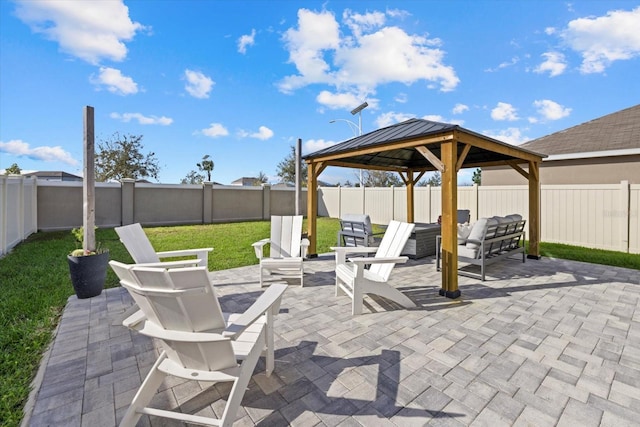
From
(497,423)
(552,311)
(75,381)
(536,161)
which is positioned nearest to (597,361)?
(552,311)

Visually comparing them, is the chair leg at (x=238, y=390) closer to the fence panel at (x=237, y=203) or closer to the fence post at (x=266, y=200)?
the fence panel at (x=237, y=203)

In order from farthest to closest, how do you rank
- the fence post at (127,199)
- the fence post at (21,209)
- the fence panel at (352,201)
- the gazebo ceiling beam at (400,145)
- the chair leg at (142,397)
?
the fence panel at (352,201)
the fence post at (127,199)
the fence post at (21,209)
the gazebo ceiling beam at (400,145)
the chair leg at (142,397)

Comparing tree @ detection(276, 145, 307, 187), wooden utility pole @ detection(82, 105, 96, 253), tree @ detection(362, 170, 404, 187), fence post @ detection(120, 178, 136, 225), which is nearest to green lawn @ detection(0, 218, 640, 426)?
wooden utility pole @ detection(82, 105, 96, 253)

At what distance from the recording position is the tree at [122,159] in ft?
69.3

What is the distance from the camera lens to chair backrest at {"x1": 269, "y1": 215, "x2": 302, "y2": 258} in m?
5.30

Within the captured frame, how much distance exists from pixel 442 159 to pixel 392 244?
146cm

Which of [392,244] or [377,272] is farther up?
[392,244]

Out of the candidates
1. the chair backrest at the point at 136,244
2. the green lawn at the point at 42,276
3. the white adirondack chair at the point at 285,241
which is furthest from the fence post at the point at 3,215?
the white adirondack chair at the point at 285,241

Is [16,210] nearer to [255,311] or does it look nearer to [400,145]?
[255,311]

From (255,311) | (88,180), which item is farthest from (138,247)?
(255,311)

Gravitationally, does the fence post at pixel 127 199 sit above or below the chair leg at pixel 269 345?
above

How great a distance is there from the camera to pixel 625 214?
24.6 ft

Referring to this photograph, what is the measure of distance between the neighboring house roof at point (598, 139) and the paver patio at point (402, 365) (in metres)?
7.90

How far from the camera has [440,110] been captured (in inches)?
578
